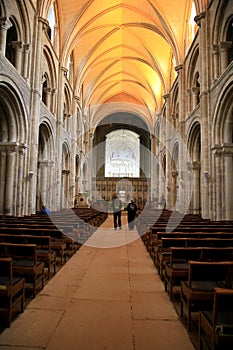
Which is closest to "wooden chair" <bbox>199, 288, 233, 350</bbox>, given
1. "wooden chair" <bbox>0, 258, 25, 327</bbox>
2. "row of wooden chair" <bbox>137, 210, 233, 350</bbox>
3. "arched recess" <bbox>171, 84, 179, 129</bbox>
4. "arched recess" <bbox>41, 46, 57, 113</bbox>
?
"row of wooden chair" <bbox>137, 210, 233, 350</bbox>

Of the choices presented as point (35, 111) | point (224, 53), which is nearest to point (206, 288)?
point (224, 53)

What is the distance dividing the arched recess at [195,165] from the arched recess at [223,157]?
13.3 ft

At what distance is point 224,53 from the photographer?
43.2 feet

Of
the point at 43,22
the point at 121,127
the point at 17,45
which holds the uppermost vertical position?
the point at 121,127

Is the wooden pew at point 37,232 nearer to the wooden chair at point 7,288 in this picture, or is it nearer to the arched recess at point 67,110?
the wooden chair at point 7,288

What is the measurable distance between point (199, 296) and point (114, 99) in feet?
121

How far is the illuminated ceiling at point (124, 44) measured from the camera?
18891 mm

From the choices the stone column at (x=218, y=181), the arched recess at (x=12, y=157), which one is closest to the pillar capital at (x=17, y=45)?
the arched recess at (x=12, y=157)

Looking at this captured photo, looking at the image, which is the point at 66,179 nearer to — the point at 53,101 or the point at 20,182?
the point at 53,101

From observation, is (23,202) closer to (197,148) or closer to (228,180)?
(228,180)

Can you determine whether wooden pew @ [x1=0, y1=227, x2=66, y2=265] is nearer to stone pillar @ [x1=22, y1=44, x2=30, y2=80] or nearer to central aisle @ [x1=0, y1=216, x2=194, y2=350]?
central aisle @ [x1=0, y1=216, x2=194, y2=350]

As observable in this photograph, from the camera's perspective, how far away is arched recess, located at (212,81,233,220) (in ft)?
40.9

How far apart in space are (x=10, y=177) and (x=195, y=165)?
37.1 ft

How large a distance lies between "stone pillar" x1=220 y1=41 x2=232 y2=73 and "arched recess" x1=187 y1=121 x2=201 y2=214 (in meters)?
4.54
